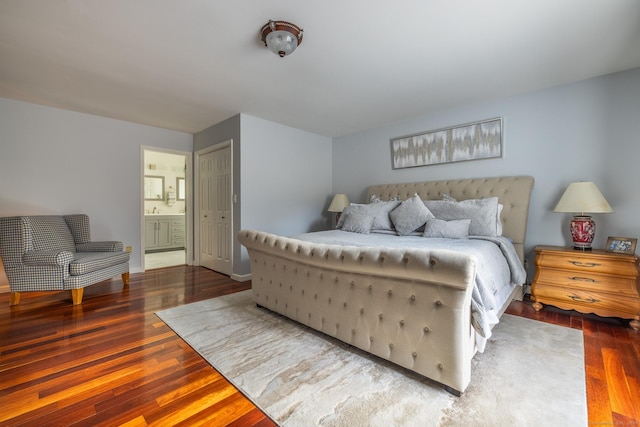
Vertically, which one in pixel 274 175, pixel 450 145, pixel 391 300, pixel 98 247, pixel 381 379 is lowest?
pixel 381 379

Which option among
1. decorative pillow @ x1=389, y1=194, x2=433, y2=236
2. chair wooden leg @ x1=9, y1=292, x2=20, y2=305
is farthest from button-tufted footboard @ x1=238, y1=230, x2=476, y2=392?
chair wooden leg @ x1=9, y1=292, x2=20, y2=305

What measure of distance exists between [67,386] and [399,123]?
4486 millimetres

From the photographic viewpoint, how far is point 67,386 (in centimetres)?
159

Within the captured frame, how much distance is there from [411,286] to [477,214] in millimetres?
1805

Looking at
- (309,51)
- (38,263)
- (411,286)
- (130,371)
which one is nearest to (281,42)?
(309,51)

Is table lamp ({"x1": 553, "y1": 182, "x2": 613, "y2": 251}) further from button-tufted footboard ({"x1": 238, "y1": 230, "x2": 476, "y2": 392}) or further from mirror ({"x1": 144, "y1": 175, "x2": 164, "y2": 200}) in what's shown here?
mirror ({"x1": 144, "y1": 175, "x2": 164, "y2": 200})

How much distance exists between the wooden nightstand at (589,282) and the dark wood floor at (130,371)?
142 mm

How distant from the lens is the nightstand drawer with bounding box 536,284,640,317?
2.34 meters

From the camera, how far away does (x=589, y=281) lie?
2.52 meters

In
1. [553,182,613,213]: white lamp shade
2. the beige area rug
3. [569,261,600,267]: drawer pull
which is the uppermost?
[553,182,613,213]: white lamp shade

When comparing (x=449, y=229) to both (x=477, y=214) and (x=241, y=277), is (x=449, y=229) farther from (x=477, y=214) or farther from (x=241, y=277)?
(x=241, y=277)

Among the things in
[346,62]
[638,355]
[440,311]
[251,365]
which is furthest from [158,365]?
[638,355]

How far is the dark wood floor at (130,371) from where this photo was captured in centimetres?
137

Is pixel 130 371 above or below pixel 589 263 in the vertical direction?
below
